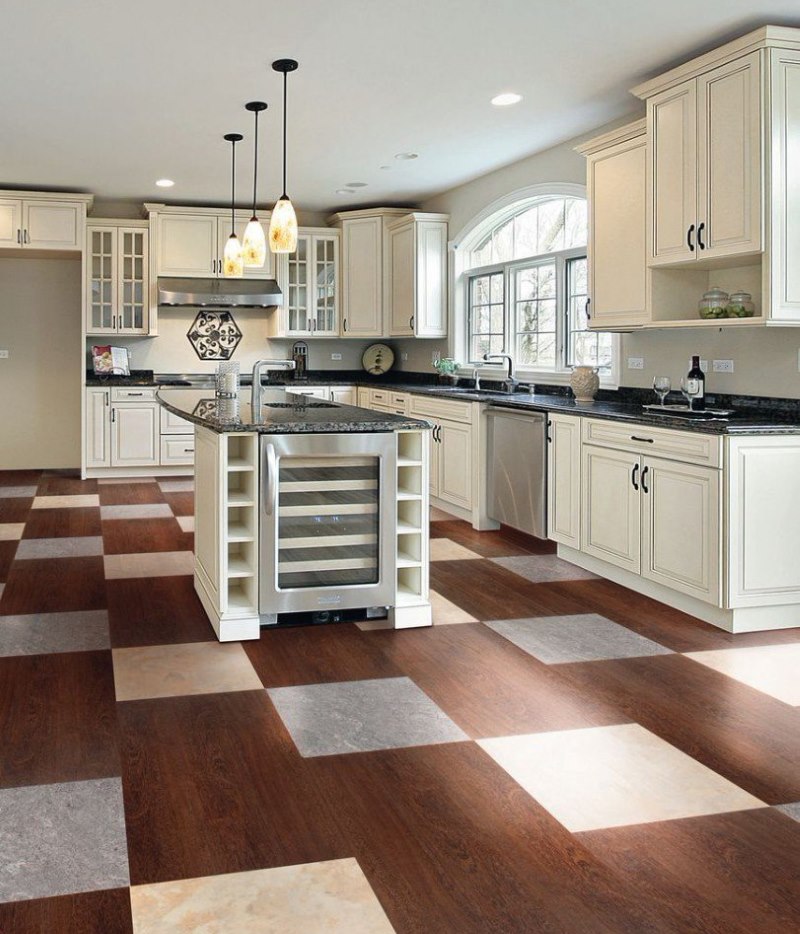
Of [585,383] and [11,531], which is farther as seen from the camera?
[11,531]

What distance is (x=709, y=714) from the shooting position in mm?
3016

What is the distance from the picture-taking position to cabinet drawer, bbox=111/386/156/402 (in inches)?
328

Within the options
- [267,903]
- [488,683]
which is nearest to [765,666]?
[488,683]

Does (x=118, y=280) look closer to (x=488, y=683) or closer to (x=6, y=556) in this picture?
(x=6, y=556)

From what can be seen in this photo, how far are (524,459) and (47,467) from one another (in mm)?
5144

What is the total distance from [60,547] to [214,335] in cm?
395

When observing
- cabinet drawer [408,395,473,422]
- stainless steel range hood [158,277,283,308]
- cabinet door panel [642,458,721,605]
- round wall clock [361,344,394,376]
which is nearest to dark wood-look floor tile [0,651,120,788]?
cabinet door panel [642,458,721,605]

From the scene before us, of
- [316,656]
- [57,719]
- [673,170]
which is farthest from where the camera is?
[673,170]

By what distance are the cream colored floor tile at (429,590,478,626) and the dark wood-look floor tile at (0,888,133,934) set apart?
2255 millimetres

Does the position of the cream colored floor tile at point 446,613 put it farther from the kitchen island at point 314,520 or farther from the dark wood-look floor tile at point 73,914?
the dark wood-look floor tile at point 73,914

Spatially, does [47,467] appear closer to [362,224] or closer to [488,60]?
[362,224]

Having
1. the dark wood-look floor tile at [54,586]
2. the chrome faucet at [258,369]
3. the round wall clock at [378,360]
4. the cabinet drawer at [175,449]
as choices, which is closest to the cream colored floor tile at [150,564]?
the dark wood-look floor tile at [54,586]

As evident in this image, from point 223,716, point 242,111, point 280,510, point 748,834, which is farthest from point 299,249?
point 748,834

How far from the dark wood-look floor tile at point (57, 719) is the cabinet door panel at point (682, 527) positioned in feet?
7.79
